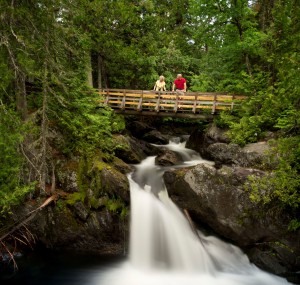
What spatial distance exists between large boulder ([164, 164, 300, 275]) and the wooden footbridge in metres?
4.78

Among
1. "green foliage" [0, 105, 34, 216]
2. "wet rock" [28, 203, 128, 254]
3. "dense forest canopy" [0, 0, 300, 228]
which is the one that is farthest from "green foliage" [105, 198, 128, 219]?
"green foliage" [0, 105, 34, 216]

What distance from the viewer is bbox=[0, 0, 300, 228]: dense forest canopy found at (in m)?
8.67

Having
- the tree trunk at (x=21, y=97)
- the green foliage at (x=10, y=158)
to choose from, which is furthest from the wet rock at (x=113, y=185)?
the tree trunk at (x=21, y=97)

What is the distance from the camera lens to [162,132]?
2020cm

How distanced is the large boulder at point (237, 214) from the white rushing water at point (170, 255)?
428 millimetres

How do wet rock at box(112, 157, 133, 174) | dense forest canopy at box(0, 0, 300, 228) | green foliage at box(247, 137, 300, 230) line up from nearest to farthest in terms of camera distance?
dense forest canopy at box(0, 0, 300, 228) < green foliage at box(247, 137, 300, 230) < wet rock at box(112, 157, 133, 174)

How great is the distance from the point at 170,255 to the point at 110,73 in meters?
14.3

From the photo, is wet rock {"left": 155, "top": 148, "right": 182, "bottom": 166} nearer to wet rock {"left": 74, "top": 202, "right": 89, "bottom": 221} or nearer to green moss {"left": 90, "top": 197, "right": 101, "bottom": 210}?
green moss {"left": 90, "top": 197, "right": 101, "bottom": 210}

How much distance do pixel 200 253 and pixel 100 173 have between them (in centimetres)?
445

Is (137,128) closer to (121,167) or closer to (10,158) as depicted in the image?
(121,167)

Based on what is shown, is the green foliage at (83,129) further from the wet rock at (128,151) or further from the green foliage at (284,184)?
the green foliage at (284,184)

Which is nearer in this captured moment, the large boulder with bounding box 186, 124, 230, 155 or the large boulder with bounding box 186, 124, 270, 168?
the large boulder with bounding box 186, 124, 270, 168

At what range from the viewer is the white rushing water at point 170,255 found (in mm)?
9188

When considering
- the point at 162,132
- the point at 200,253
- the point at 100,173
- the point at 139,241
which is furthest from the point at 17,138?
the point at 162,132
